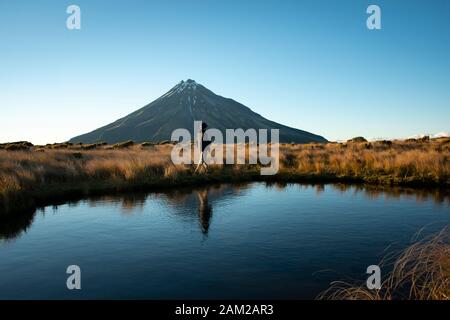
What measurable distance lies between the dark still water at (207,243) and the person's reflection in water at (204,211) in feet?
0.18

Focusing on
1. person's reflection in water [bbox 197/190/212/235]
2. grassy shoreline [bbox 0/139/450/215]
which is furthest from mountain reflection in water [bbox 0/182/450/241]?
grassy shoreline [bbox 0/139/450/215]

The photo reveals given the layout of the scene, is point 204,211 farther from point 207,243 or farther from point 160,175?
point 160,175

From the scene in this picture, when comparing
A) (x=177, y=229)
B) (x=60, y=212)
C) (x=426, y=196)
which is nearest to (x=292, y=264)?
(x=177, y=229)

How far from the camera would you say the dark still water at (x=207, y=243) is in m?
7.03

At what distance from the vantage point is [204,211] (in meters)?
13.4

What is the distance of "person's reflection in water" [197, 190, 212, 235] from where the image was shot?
11.3 metres

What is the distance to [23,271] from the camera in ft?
25.8

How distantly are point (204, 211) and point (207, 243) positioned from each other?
3865 millimetres

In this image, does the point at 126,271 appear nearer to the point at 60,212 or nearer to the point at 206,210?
the point at 206,210

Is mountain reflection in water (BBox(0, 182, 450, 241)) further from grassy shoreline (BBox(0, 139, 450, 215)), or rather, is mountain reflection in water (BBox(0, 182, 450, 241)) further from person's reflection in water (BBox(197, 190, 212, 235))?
grassy shoreline (BBox(0, 139, 450, 215))

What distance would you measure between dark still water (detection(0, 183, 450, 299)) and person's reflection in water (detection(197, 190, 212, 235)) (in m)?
0.06

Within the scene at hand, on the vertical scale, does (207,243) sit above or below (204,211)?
below

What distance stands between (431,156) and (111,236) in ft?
63.8

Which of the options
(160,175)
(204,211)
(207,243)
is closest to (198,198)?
(204,211)
